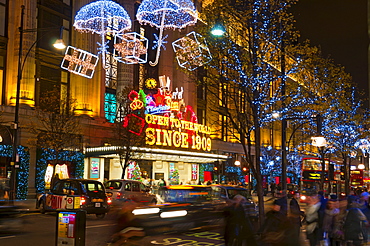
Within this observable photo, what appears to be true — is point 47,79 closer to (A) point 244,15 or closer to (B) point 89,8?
(B) point 89,8

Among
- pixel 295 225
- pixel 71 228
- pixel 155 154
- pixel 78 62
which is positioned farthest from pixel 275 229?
pixel 155 154

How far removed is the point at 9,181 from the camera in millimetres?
29203

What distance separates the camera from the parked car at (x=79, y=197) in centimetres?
2117

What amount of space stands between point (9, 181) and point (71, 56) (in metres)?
12.3

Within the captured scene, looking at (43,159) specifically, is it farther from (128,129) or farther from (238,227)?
(238,227)

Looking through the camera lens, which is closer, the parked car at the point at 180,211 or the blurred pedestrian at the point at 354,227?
the parked car at the point at 180,211

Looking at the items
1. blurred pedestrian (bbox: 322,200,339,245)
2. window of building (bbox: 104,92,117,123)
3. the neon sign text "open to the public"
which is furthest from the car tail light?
window of building (bbox: 104,92,117,123)

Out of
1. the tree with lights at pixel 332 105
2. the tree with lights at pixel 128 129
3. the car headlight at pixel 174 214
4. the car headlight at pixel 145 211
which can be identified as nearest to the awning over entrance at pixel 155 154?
the tree with lights at pixel 128 129

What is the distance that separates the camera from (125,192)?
24953 millimetres

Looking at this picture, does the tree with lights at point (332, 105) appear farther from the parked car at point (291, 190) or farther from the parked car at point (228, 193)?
the parked car at point (228, 193)

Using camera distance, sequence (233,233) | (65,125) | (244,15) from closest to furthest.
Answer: (233,233)
(244,15)
(65,125)

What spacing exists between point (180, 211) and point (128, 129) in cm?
2445

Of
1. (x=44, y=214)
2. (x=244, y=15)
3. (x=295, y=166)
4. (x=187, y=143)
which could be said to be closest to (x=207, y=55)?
(x=244, y=15)

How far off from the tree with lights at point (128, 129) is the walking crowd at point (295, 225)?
2484 cm
